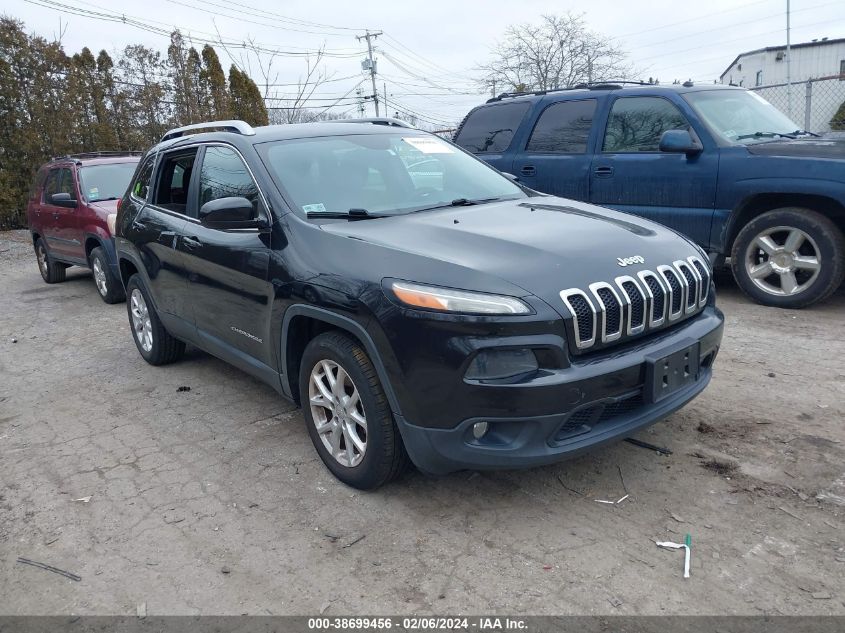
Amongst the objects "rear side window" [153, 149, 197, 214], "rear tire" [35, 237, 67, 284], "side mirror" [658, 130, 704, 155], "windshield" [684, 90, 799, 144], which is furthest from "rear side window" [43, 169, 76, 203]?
"windshield" [684, 90, 799, 144]

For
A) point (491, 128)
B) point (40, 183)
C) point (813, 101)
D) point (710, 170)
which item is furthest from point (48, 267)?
point (813, 101)

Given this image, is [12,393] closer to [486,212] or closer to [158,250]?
[158,250]

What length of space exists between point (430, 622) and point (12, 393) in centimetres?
422

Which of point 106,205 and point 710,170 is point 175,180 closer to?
point 106,205

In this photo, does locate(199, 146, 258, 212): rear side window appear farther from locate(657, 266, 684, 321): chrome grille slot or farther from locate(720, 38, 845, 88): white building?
locate(720, 38, 845, 88): white building

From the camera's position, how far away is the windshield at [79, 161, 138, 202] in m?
8.78

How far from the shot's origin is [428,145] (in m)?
4.51

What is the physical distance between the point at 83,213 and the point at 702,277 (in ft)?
25.4

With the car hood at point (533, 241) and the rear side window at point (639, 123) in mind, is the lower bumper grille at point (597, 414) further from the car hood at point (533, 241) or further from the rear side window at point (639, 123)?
the rear side window at point (639, 123)

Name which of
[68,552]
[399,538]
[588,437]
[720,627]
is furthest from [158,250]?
[720,627]

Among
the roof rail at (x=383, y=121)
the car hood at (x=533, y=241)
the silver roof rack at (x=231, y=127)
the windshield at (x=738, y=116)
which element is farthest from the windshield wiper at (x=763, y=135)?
the silver roof rack at (x=231, y=127)

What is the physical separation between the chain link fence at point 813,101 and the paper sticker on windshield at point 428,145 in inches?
351

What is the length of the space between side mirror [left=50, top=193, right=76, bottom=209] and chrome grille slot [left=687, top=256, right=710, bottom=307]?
7860 millimetres

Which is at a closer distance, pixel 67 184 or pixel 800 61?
pixel 67 184
